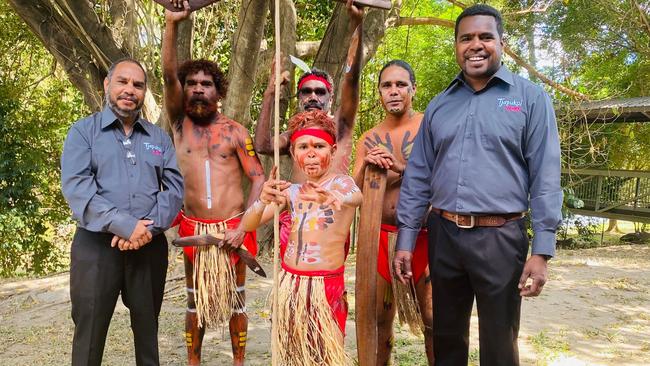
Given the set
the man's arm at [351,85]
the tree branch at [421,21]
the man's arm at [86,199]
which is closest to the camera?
the man's arm at [86,199]

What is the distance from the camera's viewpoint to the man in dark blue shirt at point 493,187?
224 cm

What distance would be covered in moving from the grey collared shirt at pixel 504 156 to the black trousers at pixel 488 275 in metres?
0.09

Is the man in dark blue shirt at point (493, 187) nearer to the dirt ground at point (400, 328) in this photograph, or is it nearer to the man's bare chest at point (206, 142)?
the man's bare chest at point (206, 142)

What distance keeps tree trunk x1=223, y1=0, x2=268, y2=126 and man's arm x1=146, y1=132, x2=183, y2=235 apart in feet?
8.18

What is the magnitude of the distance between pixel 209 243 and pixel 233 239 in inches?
5.5

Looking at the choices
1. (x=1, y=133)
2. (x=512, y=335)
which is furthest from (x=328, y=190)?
(x=1, y=133)

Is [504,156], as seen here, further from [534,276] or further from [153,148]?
[153,148]

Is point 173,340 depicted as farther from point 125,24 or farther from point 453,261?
point 125,24

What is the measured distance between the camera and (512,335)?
229cm

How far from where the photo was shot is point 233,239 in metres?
3.05

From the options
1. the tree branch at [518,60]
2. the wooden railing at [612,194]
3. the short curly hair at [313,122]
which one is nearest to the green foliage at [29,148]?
the tree branch at [518,60]

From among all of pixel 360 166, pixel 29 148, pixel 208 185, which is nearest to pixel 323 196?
pixel 360 166

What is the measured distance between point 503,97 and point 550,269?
17.8 ft

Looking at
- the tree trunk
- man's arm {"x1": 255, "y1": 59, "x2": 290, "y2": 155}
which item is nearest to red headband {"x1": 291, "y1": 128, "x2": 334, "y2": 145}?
man's arm {"x1": 255, "y1": 59, "x2": 290, "y2": 155}
